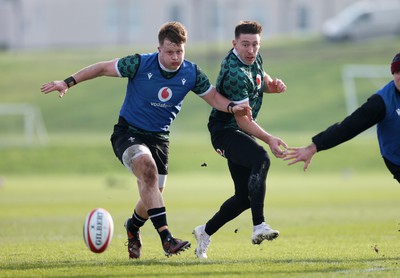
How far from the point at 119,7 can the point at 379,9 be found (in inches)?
1009

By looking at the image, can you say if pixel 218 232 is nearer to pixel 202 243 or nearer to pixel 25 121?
pixel 202 243

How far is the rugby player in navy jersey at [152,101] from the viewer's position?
11289mm

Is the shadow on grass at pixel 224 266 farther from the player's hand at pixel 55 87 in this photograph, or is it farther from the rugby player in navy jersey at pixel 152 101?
the player's hand at pixel 55 87

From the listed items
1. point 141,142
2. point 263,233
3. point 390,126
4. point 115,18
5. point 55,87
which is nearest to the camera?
point 263,233

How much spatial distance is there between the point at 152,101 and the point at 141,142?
0.52 m

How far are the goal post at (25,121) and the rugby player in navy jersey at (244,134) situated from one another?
1436 inches

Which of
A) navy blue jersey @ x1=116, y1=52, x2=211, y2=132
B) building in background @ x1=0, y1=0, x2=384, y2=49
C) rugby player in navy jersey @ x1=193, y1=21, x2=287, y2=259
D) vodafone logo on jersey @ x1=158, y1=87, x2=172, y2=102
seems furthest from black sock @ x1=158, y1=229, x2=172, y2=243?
building in background @ x1=0, y1=0, x2=384, y2=49

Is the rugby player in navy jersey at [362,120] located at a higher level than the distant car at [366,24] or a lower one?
higher

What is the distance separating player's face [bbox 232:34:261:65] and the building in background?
239 ft

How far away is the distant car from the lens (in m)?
69.6

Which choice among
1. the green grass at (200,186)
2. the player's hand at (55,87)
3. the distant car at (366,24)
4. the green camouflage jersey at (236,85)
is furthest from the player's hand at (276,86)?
the distant car at (366,24)

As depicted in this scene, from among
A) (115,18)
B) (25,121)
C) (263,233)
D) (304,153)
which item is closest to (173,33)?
(304,153)

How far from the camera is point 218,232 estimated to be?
17.1m

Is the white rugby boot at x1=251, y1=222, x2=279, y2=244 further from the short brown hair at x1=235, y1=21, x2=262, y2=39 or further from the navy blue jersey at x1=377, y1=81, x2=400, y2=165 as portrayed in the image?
the short brown hair at x1=235, y1=21, x2=262, y2=39
